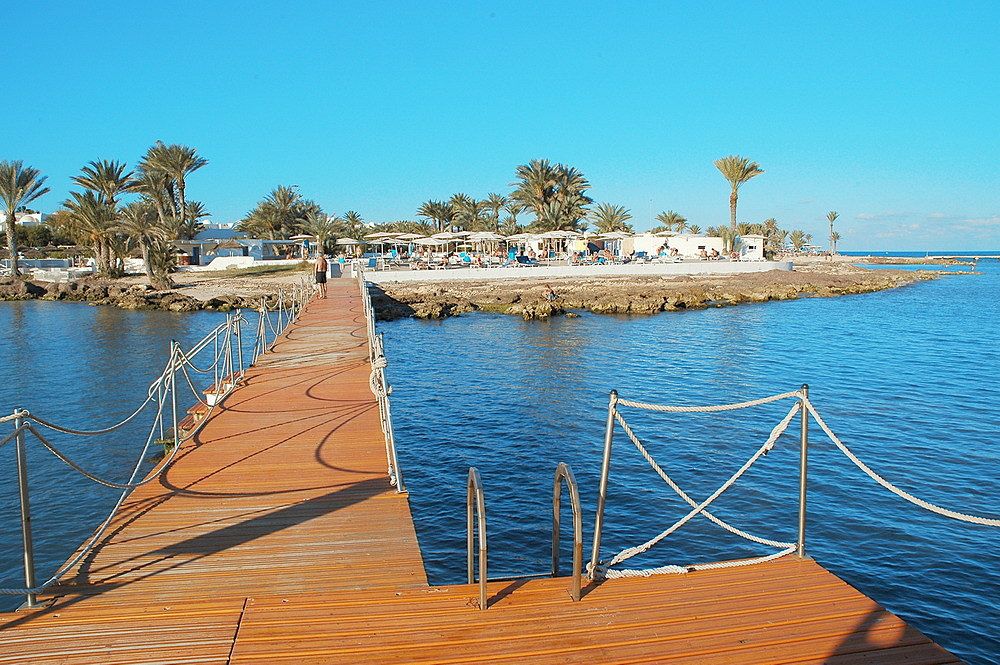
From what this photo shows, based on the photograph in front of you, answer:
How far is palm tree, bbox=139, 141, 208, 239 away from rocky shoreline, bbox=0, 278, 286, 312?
1372 cm

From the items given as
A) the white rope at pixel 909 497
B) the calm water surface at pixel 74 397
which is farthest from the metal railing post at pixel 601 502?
the calm water surface at pixel 74 397

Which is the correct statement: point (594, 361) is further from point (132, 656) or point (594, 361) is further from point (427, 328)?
point (132, 656)

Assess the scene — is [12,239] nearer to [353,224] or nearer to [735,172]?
[353,224]

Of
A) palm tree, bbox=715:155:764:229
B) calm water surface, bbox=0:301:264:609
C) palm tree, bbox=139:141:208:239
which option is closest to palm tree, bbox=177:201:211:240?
palm tree, bbox=139:141:208:239

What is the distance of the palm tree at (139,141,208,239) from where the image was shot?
6606 cm

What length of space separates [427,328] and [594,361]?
11.7 meters

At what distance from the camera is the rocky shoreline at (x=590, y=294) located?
39.4m

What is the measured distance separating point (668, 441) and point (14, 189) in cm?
6007

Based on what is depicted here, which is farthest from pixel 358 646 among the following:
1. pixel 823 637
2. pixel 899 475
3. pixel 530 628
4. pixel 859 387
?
pixel 859 387

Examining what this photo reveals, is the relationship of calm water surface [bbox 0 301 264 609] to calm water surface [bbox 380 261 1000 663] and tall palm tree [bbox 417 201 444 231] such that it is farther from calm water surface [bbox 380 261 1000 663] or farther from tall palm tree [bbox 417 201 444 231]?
tall palm tree [bbox 417 201 444 231]

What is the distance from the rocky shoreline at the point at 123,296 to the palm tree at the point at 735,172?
45927 mm

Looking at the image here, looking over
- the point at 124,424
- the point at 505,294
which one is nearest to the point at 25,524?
the point at 124,424

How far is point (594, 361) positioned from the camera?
80.2ft

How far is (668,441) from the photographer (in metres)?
14.5
